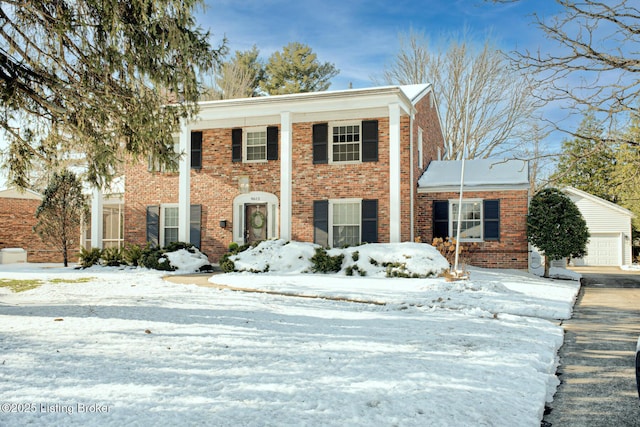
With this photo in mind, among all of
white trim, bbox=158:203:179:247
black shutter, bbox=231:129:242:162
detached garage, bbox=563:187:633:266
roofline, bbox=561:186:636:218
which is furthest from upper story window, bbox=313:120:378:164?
detached garage, bbox=563:187:633:266

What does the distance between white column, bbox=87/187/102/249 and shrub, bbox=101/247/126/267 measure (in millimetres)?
2222

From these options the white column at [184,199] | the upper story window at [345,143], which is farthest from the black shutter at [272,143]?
the white column at [184,199]

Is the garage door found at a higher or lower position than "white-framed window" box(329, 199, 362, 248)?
lower

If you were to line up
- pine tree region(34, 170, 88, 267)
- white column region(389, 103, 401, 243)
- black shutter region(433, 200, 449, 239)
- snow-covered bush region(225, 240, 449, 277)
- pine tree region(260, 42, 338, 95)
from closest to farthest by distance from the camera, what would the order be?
1. snow-covered bush region(225, 240, 449, 277)
2. white column region(389, 103, 401, 243)
3. black shutter region(433, 200, 449, 239)
4. pine tree region(34, 170, 88, 267)
5. pine tree region(260, 42, 338, 95)

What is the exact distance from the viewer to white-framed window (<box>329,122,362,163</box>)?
16859mm

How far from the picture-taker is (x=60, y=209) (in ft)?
60.2

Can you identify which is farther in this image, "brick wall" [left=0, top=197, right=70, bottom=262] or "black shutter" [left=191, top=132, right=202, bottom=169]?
"brick wall" [left=0, top=197, right=70, bottom=262]

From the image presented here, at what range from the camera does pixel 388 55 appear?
30328 mm

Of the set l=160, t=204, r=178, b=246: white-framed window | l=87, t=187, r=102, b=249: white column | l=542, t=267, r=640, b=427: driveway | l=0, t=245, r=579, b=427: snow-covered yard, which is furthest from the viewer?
l=87, t=187, r=102, b=249: white column

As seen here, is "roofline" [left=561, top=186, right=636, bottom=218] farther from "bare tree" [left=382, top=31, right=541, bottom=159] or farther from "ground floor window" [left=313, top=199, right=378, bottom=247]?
"ground floor window" [left=313, top=199, right=378, bottom=247]

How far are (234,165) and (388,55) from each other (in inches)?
648

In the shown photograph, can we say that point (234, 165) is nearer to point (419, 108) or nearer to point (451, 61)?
point (419, 108)

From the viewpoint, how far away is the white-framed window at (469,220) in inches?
661

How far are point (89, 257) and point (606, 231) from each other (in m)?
27.6
